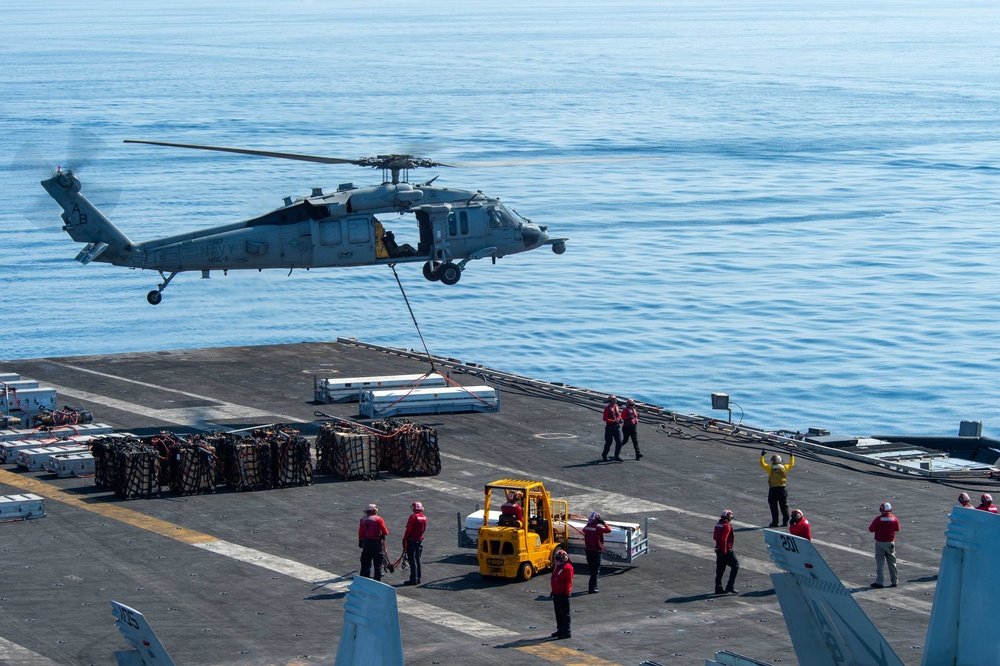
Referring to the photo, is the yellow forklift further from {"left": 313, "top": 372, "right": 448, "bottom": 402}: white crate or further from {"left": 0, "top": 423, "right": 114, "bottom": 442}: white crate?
{"left": 313, "top": 372, "right": 448, "bottom": 402}: white crate

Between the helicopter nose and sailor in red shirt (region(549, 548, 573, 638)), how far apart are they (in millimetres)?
18787

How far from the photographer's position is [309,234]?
34906mm

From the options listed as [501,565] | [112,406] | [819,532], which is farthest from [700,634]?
[112,406]

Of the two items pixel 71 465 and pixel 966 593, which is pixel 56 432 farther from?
pixel 966 593

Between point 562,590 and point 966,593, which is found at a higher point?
point 966,593

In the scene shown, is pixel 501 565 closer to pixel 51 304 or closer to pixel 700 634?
pixel 700 634

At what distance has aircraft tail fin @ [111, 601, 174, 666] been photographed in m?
10.7

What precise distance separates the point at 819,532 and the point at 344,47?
163 m

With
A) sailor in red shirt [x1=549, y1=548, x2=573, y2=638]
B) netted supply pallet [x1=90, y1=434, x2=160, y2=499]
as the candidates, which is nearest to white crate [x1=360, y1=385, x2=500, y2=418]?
netted supply pallet [x1=90, y1=434, x2=160, y2=499]

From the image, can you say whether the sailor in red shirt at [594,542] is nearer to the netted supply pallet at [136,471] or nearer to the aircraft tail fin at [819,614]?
the aircraft tail fin at [819,614]

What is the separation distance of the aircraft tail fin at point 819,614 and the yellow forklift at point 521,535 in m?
10.2

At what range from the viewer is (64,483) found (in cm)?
2866

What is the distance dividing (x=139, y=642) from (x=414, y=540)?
36.7 feet

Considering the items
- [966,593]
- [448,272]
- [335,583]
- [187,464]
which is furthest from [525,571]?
[448,272]
